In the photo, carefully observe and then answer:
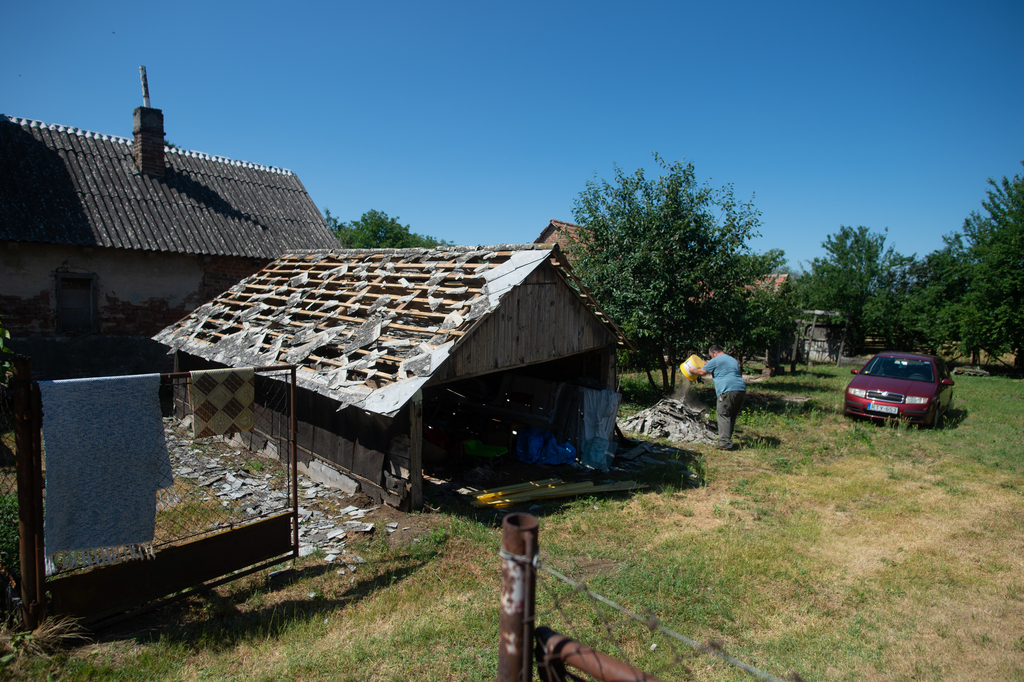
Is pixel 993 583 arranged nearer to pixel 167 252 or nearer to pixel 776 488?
pixel 776 488

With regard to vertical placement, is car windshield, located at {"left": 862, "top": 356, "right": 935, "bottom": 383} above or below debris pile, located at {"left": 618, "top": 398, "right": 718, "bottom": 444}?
above

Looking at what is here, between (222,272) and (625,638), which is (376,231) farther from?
(625,638)

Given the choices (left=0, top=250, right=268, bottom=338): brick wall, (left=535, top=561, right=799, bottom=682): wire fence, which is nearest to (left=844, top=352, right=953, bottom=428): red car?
(left=535, top=561, right=799, bottom=682): wire fence

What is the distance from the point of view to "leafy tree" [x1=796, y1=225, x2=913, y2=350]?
3262cm

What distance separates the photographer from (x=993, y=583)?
20.0ft

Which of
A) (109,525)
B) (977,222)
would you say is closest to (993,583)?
(109,525)

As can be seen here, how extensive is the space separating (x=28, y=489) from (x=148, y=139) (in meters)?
15.8

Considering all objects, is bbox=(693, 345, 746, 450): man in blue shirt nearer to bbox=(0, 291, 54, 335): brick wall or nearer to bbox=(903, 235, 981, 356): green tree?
bbox=(0, 291, 54, 335): brick wall

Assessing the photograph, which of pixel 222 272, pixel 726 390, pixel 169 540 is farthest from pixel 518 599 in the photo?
pixel 222 272

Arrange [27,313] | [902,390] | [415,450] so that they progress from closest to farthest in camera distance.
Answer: [415,450] → [27,313] → [902,390]

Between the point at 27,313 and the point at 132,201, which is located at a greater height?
the point at 132,201

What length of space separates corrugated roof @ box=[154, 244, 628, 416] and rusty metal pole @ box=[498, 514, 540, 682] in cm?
402

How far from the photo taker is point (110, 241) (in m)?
14.1

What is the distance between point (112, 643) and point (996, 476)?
514 inches
